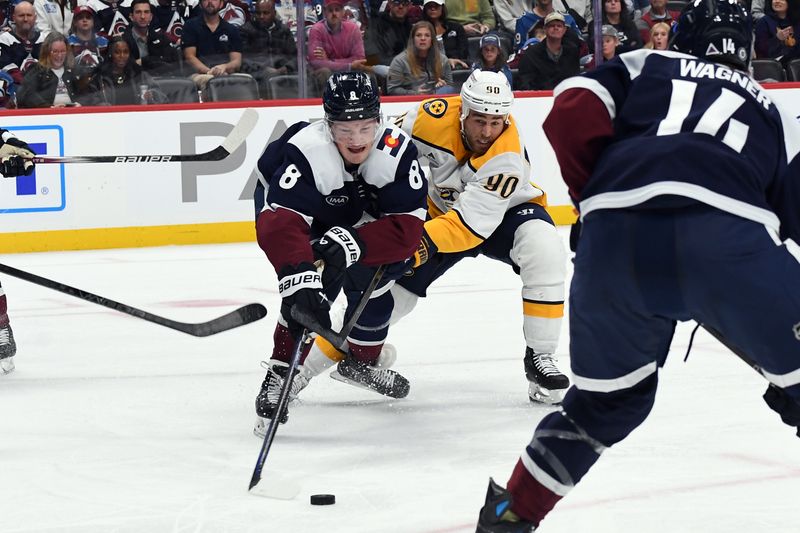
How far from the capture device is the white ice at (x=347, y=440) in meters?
2.42

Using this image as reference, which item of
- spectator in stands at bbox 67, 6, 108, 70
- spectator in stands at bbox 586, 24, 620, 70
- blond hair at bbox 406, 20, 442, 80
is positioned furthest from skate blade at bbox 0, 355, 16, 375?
spectator in stands at bbox 586, 24, 620, 70

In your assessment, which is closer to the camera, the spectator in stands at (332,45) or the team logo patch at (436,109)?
the team logo patch at (436,109)

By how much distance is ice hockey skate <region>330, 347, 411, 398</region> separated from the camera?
3.52 m

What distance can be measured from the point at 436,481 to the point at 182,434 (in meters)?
0.79

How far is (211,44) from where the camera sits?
6930mm

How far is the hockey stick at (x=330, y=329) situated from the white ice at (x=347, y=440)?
0.88ft

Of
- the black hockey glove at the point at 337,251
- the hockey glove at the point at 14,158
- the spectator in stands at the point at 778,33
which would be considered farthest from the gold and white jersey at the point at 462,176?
the spectator in stands at the point at 778,33

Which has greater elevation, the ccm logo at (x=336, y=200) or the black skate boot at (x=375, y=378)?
the ccm logo at (x=336, y=200)

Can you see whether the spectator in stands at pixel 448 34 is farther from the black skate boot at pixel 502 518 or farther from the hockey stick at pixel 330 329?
the black skate boot at pixel 502 518

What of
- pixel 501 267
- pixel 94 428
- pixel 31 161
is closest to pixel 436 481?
pixel 94 428

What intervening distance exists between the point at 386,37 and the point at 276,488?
4.95 metres

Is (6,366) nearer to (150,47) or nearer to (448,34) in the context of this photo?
(150,47)

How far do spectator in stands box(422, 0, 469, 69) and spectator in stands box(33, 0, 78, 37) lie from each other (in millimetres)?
2056

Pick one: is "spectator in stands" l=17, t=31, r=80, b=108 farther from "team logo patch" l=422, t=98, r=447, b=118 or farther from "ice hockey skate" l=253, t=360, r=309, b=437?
"ice hockey skate" l=253, t=360, r=309, b=437
